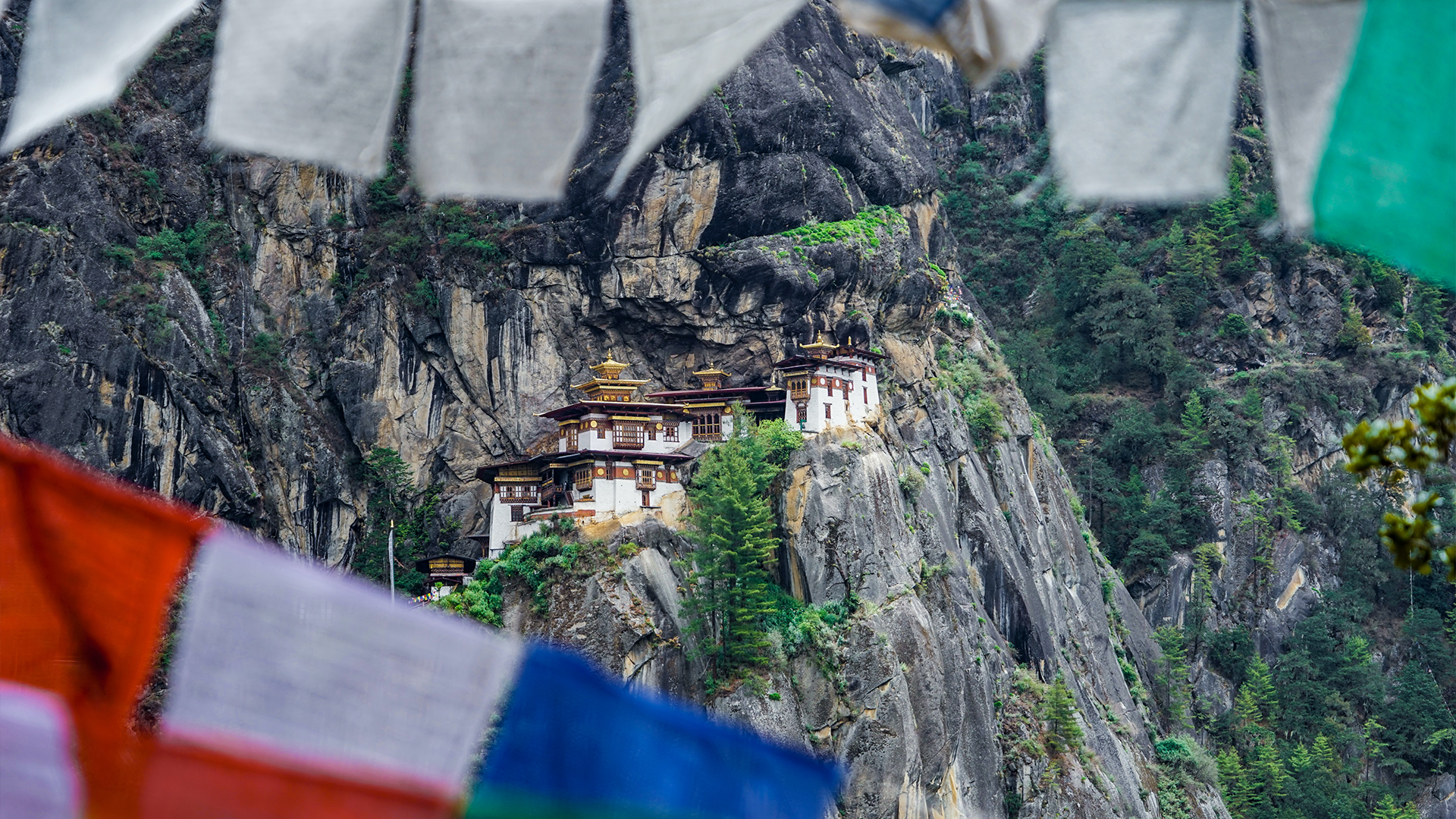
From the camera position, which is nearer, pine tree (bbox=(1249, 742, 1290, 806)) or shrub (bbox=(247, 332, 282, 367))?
shrub (bbox=(247, 332, 282, 367))

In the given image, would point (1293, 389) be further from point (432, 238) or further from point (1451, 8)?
point (1451, 8)

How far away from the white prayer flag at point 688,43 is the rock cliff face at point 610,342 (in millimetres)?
26846

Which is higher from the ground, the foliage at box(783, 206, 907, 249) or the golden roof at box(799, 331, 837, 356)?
the foliage at box(783, 206, 907, 249)

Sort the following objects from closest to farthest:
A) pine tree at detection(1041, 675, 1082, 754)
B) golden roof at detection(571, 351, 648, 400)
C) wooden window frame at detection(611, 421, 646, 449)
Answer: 1. wooden window frame at detection(611, 421, 646, 449)
2. pine tree at detection(1041, 675, 1082, 754)
3. golden roof at detection(571, 351, 648, 400)

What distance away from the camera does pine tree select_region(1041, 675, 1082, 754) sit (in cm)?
3503

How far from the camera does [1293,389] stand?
54.9m

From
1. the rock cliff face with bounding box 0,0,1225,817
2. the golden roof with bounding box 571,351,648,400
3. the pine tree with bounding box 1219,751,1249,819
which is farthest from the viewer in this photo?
the pine tree with bounding box 1219,751,1249,819

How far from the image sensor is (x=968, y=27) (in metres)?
4.92

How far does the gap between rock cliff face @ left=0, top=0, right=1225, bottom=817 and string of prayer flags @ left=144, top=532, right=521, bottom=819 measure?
27426mm

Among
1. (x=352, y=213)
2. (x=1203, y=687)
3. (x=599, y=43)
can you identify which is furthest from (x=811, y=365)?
(x=599, y=43)

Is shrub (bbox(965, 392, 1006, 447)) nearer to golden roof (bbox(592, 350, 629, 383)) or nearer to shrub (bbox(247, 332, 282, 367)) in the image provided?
golden roof (bbox(592, 350, 629, 383))

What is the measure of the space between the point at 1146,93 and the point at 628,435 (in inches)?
1195

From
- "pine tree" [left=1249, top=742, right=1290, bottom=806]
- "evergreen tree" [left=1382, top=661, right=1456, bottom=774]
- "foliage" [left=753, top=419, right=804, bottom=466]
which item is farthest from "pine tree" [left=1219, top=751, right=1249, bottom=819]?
"foliage" [left=753, top=419, right=804, bottom=466]

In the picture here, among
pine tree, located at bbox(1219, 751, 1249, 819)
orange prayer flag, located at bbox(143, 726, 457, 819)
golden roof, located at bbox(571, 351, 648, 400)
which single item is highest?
golden roof, located at bbox(571, 351, 648, 400)
